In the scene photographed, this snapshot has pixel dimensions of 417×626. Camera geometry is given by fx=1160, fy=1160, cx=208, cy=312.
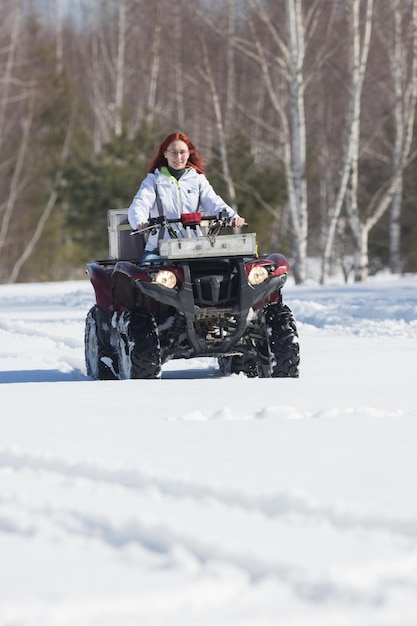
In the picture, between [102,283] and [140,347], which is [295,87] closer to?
[102,283]

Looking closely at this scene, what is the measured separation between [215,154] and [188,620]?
2279cm

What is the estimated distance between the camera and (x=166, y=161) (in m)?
7.32

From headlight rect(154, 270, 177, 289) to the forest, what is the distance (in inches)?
517

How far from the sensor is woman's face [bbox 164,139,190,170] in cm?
714

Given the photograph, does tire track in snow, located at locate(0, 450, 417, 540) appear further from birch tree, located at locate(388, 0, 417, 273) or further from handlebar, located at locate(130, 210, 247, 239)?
birch tree, located at locate(388, 0, 417, 273)

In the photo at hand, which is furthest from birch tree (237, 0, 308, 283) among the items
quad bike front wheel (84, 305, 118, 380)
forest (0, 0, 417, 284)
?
quad bike front wheel (84, 305, 118, 380)

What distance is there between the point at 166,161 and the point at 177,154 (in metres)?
0.18

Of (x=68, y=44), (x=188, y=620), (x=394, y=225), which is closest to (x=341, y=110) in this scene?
(x=394, y=225)

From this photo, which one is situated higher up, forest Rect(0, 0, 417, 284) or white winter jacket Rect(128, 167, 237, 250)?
forest Rect(0, 0, 417, 284)

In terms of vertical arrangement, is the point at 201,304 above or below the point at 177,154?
below

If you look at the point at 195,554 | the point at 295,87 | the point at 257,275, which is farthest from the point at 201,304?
the point at 295,87

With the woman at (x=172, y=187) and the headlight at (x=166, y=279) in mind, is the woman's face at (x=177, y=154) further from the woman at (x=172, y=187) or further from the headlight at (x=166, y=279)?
the headlight at (x=166, y=279)

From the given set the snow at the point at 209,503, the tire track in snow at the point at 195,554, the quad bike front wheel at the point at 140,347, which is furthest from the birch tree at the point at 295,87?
the tire track in snow at the point at 195,554

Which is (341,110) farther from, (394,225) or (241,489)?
(241,489)
